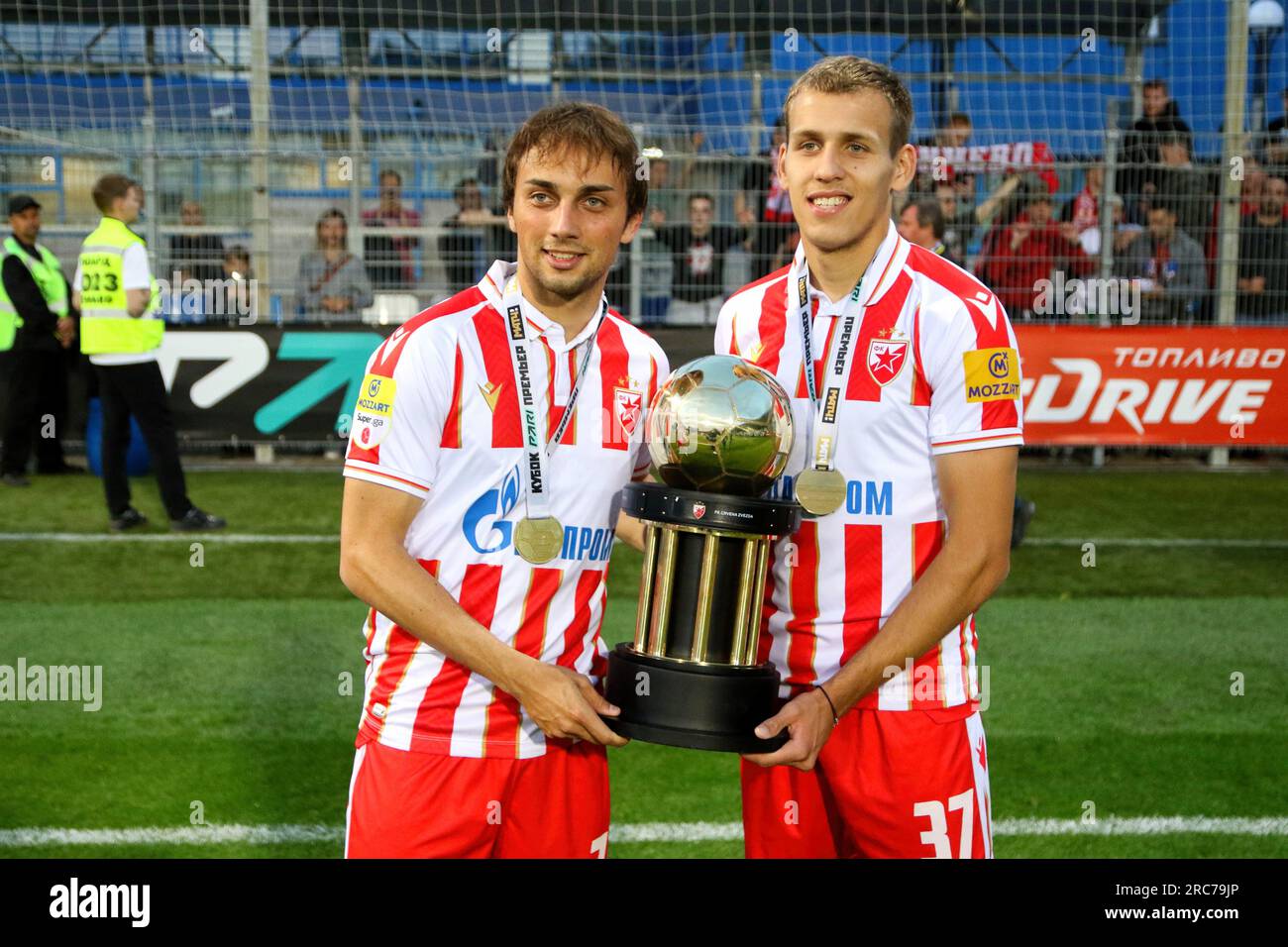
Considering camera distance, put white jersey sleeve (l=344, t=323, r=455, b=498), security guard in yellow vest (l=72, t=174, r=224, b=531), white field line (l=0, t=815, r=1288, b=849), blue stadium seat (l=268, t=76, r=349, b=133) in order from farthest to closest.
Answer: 1. blue stadium seat (l=268, t=76, r=349, b=133)
2. security guard in yellow vest (l=72, t=174, r=224, b=531)
3. white field line (l=0, t=815, r=1288, b=849)
4. white jersey sleeve (l=344, t=323, r=455, b=498)

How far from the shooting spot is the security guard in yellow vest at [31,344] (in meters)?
10.4

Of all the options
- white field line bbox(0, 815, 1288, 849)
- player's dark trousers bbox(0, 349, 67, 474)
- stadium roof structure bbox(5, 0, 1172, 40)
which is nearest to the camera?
white field line bbox(0, 815, 1288, 849)

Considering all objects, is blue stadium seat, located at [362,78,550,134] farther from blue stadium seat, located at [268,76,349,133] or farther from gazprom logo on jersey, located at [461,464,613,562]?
gazprom logo on jersey, located at [461,464,613,562]

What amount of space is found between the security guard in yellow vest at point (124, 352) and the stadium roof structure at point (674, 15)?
358 centimetres

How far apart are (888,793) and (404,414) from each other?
115cm

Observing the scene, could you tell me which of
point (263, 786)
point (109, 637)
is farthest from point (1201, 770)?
point (109, 637)

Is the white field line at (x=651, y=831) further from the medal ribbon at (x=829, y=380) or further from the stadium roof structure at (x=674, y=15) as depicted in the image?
the stadium roof structure at (x=674, y=15)

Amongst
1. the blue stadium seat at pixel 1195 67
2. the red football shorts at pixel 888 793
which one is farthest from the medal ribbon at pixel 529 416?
the blue stadium seat at pixel 1195 67

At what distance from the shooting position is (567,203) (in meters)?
2.59

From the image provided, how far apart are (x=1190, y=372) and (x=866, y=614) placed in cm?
891

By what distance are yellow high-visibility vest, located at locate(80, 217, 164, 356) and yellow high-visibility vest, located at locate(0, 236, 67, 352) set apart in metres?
2.21

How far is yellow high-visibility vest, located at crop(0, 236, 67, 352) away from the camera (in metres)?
10.6

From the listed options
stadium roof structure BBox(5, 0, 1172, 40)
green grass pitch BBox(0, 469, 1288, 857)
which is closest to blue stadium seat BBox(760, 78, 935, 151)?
stadium roof structure BBox(5, 0, 1172, 40)
